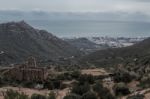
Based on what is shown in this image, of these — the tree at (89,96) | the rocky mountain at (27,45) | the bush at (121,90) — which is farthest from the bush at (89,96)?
the rocky mountain at (27,45)

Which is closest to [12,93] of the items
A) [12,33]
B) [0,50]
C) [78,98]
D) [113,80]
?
[78,98]

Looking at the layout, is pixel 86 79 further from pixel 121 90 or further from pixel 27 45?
pixel 27 45

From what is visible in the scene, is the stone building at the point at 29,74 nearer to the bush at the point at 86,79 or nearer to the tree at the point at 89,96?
the bush at the point at 86,79

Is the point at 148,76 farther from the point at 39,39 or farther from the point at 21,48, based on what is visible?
the point at 39,39

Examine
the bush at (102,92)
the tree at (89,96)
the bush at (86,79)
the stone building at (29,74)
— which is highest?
the tree at (89,96)

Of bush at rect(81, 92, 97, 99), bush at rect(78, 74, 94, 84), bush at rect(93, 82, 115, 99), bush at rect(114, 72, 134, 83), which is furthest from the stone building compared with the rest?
bush at rect(81, 92, 97, 99)

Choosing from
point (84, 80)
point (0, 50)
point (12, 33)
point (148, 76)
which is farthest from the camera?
point (12, 33)

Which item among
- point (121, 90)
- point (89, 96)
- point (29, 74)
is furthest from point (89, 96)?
point (29, 74)

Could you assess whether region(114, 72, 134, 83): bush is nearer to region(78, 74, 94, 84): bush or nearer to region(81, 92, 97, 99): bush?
region(78, 74, 94, 84): bush
